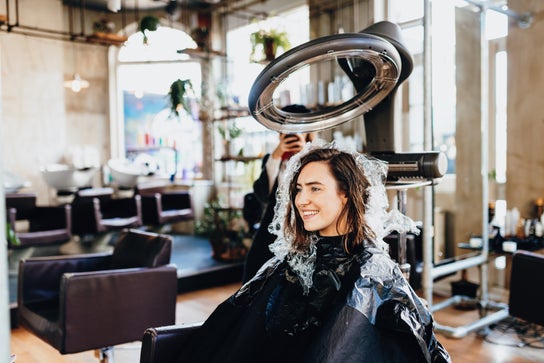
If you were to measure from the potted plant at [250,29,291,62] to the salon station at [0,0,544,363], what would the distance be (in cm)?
1

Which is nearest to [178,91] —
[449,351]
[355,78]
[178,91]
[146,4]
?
[178,91]

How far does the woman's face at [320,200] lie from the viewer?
52.8 inches

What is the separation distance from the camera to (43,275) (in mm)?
2664

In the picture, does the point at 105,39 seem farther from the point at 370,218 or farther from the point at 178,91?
the point at 370,218

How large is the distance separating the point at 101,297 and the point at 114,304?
0.07 m

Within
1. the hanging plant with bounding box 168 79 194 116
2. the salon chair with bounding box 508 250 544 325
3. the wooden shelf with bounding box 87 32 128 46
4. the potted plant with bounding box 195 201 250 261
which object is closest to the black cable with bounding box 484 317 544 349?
the salon chair with bounding box 508 250 544 325

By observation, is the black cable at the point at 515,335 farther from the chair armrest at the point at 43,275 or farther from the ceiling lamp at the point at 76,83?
the ceiling lamp at the point at 76,83

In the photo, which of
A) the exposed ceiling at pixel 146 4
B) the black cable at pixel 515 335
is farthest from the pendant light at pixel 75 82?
the black cable at pixel 515 335

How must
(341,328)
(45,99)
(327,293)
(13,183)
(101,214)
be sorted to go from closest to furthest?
(341,328) → (327,293) → (101,214) → (13,183) → (45,99)

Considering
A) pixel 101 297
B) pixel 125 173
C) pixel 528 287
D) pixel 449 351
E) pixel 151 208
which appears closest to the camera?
pixel 528 287

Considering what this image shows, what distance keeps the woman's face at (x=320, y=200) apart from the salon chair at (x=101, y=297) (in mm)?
1361

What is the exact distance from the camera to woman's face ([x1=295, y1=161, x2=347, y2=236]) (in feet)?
4.40

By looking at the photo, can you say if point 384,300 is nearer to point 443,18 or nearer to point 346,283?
point 346,283

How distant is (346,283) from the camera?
1249 millimetres
